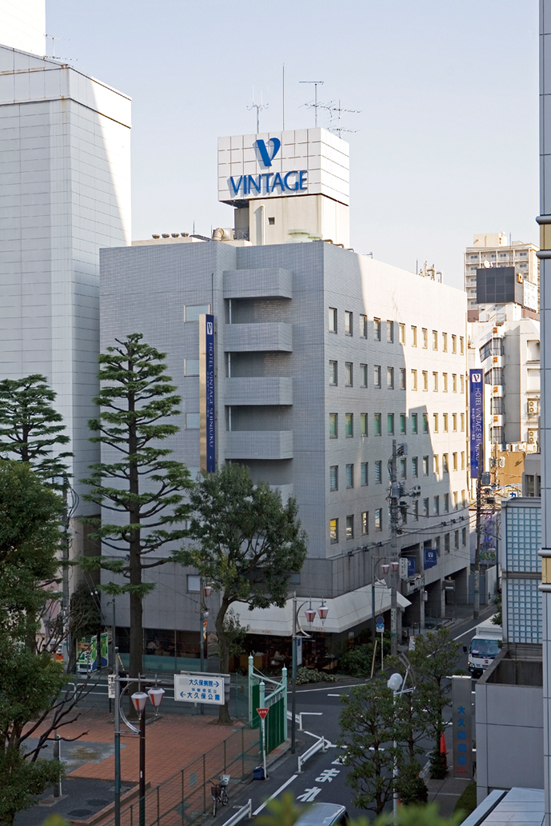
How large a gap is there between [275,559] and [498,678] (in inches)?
668

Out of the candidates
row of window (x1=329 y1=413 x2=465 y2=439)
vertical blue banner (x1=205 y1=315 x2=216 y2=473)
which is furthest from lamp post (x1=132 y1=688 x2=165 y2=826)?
row of window (x1=329 y1=413 x2=465 y2=439)

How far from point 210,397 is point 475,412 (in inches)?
1402

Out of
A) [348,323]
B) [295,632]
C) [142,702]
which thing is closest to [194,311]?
[348,323]

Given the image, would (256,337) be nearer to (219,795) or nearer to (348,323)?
(348,323)

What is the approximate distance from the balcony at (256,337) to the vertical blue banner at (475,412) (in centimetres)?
3224

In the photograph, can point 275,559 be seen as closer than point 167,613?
Yes

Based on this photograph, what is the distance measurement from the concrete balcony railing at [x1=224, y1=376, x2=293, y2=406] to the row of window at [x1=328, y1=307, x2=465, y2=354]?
12.9 feet

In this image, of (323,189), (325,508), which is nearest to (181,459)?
(325,508)

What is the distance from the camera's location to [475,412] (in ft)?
255

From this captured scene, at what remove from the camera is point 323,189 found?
215 feet

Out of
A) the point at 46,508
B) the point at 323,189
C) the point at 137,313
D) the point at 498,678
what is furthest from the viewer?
the point at 323,189

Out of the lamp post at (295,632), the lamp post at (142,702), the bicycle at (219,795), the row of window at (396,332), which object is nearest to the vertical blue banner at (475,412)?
the row of window at (396,332)

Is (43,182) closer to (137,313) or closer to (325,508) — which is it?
(137,313)

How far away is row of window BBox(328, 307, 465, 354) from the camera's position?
51.4m
